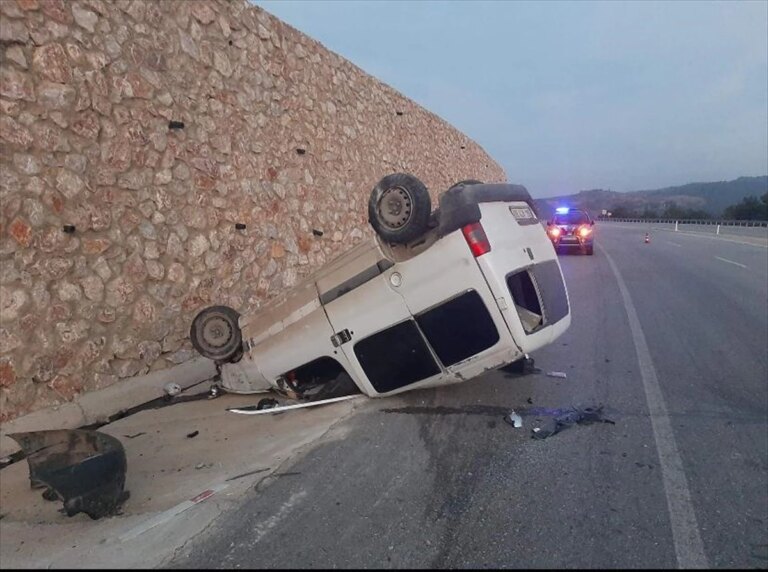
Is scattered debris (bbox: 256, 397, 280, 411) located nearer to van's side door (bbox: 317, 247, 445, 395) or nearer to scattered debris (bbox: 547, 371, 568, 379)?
van's side door (bbox: 317, 247, 445, 395)

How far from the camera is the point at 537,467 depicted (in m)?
3.96

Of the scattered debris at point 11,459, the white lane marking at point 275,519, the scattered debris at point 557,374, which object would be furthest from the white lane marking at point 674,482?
the scattered debris at point 11,459

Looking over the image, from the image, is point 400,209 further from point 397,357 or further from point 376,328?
point 397,357

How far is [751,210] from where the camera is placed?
5906cm

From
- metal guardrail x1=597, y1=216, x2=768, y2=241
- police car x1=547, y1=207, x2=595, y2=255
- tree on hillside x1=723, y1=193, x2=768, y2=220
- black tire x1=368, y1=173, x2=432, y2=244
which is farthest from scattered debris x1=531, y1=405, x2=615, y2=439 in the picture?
tree on hillside x1=723, y1=193, x2=768, y2=220

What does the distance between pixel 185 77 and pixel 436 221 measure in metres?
4.03

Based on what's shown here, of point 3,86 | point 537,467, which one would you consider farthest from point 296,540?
point 3,86

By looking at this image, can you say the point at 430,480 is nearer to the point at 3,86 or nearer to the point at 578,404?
the point at 578,404

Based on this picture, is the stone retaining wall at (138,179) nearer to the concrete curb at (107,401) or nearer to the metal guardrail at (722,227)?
the concrete curb at (107,401)

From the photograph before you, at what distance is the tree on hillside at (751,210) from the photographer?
188 ft

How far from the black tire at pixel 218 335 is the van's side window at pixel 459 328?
2162 mm

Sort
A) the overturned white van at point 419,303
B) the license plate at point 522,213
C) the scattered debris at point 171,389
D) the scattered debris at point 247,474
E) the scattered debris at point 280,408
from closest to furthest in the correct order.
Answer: the scattered debris at point 247,474 < the overturned white van at point 419,303 < the license plate at point 522,213 < the scattered debris at point 280,408 < the scattered debris at point 171,389

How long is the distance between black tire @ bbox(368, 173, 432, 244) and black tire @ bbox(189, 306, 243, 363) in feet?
6.54

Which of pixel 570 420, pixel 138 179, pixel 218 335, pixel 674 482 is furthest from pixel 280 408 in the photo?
pixel 674 482
